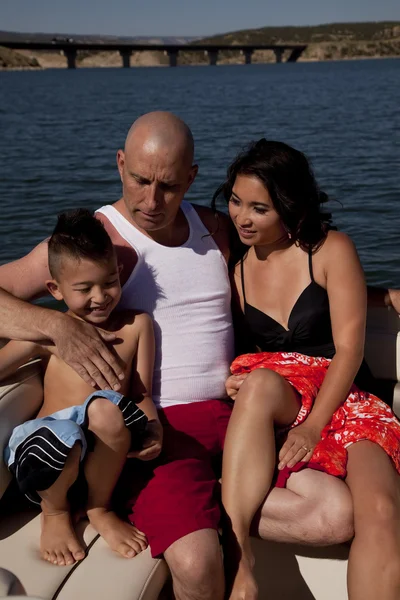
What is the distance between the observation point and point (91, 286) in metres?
2.48

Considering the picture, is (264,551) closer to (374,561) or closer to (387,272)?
(374,561)

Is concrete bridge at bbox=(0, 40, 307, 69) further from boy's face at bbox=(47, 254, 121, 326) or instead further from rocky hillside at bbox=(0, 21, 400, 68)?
boy's face at bbox=(47, 254, 121, 326)

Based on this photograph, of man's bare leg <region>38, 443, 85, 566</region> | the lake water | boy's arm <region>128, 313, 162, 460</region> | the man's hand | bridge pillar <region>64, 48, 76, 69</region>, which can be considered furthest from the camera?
bridge pillar <region>64, 48, 76, 69</region>

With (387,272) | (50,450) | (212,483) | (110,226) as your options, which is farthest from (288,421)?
(387,272)

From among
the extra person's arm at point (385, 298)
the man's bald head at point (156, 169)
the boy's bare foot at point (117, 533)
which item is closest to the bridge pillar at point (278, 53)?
the extra person's arm at point (385, 298)

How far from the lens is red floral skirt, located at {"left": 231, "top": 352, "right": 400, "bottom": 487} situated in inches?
92.0

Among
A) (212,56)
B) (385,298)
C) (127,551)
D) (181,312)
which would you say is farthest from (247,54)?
(127,551)

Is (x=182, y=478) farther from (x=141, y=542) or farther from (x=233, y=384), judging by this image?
(x=233, y=384)

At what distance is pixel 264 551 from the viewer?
242cm

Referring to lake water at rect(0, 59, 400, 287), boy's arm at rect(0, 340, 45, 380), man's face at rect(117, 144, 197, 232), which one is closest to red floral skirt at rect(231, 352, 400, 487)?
man's face at rect(117, 144, 197, 232)

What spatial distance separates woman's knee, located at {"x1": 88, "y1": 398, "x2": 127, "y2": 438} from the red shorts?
0.20 m

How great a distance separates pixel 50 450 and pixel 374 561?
0.90m

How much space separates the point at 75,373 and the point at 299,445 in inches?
28.8

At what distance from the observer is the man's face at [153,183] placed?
2658 millimetres
